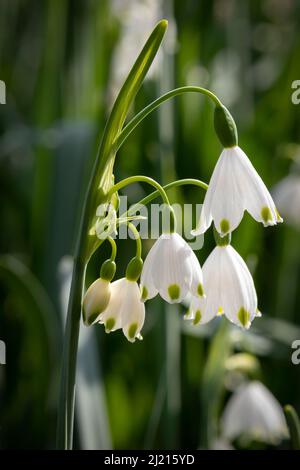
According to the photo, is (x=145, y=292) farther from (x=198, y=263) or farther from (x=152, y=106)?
(x=152, y=106)

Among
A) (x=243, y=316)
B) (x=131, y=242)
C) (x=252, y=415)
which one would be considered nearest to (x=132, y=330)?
(x=243, y=316)

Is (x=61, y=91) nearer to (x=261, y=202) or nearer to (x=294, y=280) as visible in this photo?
(x=294, y=280)

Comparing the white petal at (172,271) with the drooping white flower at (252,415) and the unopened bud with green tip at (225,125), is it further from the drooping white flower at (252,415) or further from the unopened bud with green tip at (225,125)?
the drooping white flower at (252,415)

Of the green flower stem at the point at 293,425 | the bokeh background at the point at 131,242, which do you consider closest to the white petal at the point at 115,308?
the green flower stem at the point at 293,425

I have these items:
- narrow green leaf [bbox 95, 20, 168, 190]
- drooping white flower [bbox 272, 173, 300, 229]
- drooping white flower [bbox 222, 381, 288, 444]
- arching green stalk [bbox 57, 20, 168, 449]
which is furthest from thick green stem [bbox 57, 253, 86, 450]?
drooping white flower [bbox 272, 173, 300, 229]
